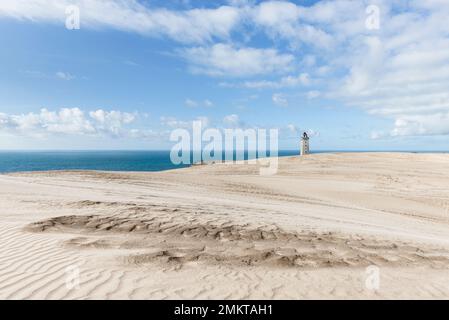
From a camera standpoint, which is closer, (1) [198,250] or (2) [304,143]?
(1) [198,250]

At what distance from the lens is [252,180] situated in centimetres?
2681

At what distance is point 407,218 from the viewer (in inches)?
620

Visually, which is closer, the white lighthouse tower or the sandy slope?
the sandy slope

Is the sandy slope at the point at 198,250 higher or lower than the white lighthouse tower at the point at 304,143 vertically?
lower

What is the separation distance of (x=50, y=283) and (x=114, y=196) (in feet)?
31.0

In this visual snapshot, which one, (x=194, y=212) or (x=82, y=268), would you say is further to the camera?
(x=194, y=212)

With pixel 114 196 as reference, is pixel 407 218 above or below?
below

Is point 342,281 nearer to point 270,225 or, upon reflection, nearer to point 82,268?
point 270,225

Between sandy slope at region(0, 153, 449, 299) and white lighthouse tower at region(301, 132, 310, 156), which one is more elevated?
white lighthouse tower at region(301, 132, 310, 156)

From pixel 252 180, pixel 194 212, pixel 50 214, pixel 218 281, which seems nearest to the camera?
pixel 218 281

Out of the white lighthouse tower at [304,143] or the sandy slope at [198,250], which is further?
the white lighthouse tower at [304,143]

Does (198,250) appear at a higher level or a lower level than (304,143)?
lower
